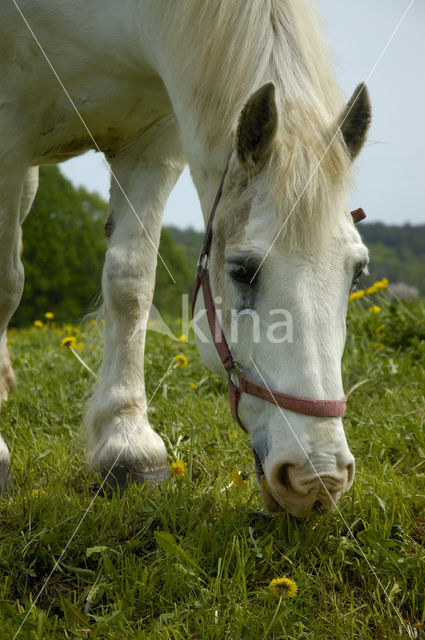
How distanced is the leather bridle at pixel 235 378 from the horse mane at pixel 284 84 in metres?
0.23

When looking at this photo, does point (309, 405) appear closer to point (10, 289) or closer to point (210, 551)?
point (210, 551)

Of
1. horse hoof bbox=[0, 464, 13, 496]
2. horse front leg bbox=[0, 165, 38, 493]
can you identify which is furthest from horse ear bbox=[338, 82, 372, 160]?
horse hoof bbox=[0, 464, 13, 496]

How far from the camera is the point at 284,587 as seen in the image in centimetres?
167

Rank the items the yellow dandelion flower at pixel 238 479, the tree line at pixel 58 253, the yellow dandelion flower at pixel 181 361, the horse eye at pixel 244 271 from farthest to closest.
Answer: the tree line at pixel 58 253
the yellow dandelion flower at pixel 181 361
the yellow dandelion flower at pixel 238 479
the horse eye at pixel 244 271

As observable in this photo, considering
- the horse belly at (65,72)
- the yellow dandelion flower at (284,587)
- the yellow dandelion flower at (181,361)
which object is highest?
the horse belly at (65,72)

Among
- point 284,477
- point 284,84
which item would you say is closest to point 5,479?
point 284,477

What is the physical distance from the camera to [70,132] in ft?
8.84

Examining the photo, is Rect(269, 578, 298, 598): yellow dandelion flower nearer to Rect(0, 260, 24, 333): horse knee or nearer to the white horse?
the white horse

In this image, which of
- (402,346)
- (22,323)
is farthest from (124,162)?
(22,323)

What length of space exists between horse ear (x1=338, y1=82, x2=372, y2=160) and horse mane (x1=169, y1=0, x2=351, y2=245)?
42mm

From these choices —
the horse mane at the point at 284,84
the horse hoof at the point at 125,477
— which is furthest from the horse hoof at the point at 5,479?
the horse mane at the point at 284,84

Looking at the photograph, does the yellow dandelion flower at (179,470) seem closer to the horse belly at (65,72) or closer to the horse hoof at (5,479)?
the horse hoof at (5,479)

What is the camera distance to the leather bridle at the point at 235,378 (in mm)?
1698

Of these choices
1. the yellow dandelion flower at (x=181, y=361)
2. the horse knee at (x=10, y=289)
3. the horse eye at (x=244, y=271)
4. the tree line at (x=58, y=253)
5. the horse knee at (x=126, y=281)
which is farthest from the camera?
the tree line at (x=58, y=253)
